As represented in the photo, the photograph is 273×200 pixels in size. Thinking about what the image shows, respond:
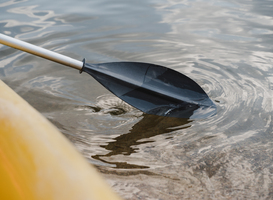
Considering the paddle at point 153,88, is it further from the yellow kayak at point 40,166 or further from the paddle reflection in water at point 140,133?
the yellow kayak at point 40,166

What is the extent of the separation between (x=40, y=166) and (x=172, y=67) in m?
2.10

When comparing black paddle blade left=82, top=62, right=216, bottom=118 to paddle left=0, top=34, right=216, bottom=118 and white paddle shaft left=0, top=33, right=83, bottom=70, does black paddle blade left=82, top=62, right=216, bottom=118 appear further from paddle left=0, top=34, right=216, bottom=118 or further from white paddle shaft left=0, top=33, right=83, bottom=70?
white paddle shaft left=0, top=33, right=83, bottom=70

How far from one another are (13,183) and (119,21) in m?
3.43

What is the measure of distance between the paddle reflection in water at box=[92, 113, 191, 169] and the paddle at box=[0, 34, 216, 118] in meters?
0.05

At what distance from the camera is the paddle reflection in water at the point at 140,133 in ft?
5.22

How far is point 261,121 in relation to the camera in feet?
6.16

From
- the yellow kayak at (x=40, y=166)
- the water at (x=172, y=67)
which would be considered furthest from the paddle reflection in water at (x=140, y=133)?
the yellow kayak at (x=40, y=166)

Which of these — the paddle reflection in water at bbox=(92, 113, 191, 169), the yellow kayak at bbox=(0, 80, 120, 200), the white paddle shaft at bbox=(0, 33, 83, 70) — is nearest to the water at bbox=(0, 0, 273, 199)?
the paddle reflection in water at bbox=(92, 113, 191, 169)

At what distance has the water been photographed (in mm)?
1417

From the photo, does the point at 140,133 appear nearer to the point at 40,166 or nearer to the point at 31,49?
the point at 31,49

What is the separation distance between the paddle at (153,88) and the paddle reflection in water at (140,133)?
54 millimetres

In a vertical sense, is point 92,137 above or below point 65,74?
below

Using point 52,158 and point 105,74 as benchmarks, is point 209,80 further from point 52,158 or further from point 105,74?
point 52,158

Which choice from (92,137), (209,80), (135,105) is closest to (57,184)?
(92,137)
